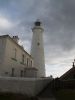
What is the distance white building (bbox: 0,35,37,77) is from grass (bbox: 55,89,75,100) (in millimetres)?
8367

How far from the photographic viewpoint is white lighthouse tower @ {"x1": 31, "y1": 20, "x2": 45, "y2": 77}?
156 feet

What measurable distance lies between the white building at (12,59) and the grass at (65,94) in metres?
8.37

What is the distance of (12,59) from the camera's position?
31125 mm

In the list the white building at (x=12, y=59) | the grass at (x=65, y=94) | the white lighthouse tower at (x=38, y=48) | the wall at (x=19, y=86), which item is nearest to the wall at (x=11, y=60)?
the white building at (x=12, y=59)

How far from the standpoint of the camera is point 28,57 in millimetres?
41406

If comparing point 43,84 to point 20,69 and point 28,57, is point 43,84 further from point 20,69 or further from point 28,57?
point 28,57

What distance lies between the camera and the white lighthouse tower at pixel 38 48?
4756 cm

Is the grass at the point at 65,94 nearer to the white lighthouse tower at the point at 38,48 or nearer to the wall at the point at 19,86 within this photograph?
the wall at the point at 19,86

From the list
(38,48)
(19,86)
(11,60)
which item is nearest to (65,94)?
(19,86)

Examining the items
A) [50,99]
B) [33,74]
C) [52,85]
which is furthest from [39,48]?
[50,99]

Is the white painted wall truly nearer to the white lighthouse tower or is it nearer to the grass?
the grass

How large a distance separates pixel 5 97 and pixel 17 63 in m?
13.3

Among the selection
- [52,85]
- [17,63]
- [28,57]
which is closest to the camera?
[52,85]

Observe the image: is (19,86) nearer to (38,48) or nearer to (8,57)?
(8,57)
